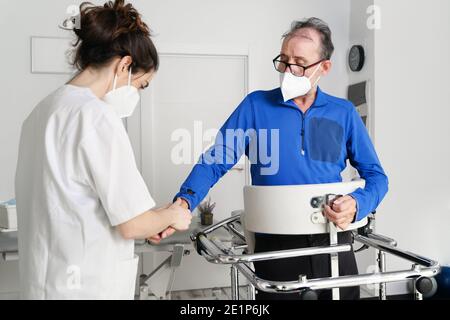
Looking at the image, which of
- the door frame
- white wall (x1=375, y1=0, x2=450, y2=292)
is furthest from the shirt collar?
the door frame

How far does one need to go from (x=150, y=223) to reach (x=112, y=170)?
0.55ft

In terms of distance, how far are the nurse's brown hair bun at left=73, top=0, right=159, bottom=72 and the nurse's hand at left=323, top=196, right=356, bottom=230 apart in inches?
26.6

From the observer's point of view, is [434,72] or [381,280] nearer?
[381,280]

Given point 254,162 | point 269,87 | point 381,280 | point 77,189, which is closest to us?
point 77,189

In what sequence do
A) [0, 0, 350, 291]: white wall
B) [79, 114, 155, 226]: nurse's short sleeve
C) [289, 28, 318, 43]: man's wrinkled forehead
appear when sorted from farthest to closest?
[0, 0, 350, 291]: white wall
[289, 28, 318, 43]: man's wrinkled forehead
[79, 114, 155, 226]: nurse's short sleeve

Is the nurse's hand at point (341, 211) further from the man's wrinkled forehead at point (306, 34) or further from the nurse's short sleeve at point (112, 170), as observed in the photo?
the man's wrinkled forehead at point (306, 34)

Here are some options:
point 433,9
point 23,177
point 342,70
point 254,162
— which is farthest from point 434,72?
point 23,177

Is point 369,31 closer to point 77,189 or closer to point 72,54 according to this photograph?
point 72,54

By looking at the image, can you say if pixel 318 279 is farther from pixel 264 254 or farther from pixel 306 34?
pixel 306 34

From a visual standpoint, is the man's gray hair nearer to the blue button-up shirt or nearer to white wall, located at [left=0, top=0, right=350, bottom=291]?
the blue button-up shirt

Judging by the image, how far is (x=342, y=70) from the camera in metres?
3.87

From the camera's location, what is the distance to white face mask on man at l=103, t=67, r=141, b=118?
50.9 inches

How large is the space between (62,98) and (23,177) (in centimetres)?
24

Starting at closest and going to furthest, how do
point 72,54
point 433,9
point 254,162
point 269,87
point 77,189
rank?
1. point 77,189
2. point 72,54
3. point 254,162
4. point 433,9
5. point 269,87
